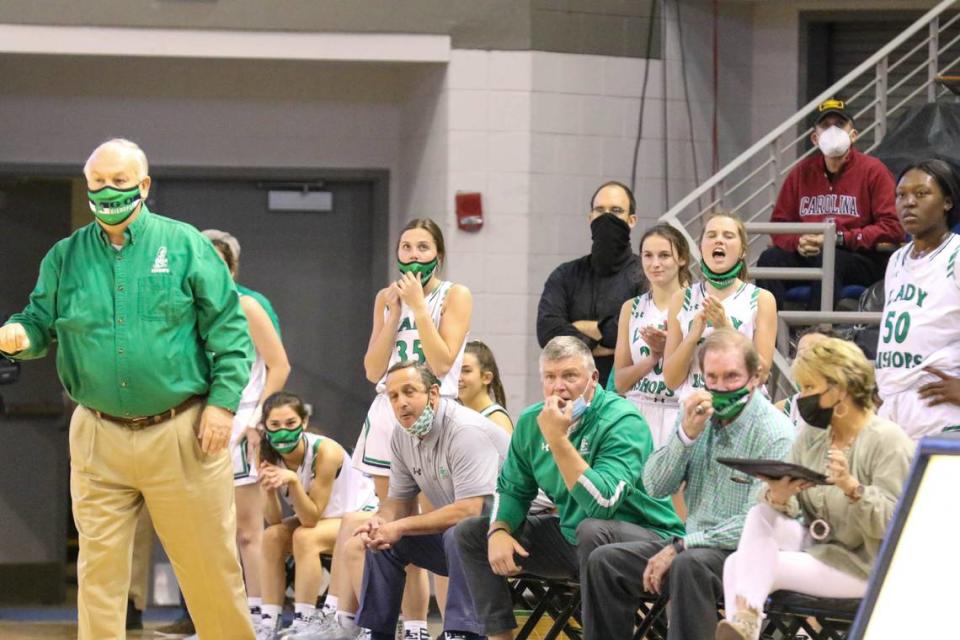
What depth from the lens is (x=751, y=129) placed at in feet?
28.9

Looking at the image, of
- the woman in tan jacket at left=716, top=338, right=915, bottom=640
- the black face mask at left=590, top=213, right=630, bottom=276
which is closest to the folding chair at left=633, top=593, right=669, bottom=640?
the woman in tan jacket at left=716, top=338, right=915, bottom=640

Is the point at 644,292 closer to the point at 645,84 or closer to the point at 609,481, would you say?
the point at 609,481

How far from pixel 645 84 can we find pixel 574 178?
0.73 metres

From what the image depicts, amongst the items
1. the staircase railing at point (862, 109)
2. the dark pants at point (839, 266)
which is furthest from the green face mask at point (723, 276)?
the staircase railing at point (862, 109)

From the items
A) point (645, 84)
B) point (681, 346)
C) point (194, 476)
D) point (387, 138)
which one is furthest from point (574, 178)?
point (194, 476)

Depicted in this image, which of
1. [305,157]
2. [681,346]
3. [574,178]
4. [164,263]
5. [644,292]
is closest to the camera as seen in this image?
[164,263]

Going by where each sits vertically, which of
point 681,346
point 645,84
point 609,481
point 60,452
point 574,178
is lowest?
point 60,452

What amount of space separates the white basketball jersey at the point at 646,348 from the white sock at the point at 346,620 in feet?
4.82

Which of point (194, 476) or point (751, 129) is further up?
point (751, 129)

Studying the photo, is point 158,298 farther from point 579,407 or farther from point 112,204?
point 579,407

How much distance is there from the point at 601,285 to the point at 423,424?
1272 mm

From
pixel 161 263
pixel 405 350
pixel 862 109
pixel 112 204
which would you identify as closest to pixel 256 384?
pixel 405 350

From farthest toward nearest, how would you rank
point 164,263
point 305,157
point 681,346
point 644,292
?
point 305,157 → point 644,292 → point 681,346 → point 164,263

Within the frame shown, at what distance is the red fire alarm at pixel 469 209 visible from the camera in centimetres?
780
